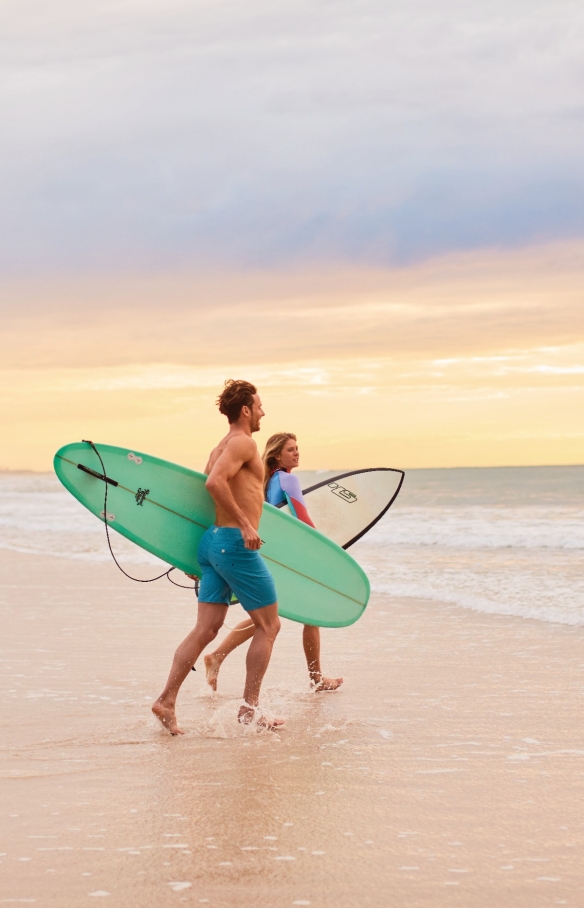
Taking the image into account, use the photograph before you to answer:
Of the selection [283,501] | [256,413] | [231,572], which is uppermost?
[256,413]

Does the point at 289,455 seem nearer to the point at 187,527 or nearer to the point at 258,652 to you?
the point at 187,527

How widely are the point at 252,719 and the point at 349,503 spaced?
2.64 metres

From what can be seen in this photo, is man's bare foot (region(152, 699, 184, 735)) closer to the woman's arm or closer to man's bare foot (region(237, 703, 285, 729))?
man's bare foot (region(237, 703, 285, 729))

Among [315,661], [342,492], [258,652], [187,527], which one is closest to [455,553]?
[342,492]

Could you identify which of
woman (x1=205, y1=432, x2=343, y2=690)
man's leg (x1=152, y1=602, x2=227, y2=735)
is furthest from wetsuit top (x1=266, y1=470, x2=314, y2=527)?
man's leg (x1=152, y1=602, x2=227, y2=735)

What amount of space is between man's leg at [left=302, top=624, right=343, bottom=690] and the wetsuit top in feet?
2.14

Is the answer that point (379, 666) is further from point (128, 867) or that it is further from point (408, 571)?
point (408, 571)

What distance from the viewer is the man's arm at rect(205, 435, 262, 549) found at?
4.30m

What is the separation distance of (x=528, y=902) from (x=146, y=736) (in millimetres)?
2236

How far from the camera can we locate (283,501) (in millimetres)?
5484

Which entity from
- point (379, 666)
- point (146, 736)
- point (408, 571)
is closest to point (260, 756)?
point (146, 736)

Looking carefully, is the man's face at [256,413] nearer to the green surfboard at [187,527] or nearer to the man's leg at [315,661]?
the green surfboard at [187,527]

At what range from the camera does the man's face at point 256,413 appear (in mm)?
4449

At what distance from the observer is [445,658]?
6.30 meters
